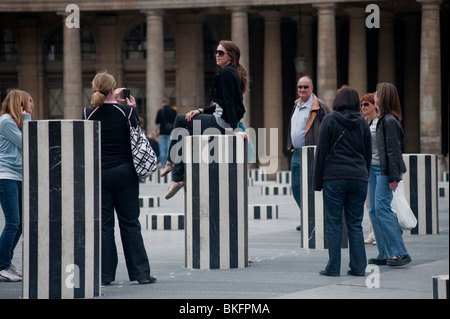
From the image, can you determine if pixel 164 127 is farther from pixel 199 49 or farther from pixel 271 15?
pixel 199 49

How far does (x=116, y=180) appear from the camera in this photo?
370 inches

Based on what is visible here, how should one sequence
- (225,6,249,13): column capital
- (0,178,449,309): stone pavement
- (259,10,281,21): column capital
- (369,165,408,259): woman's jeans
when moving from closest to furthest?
1. (0,178,449,309): stone pavement
2. (369,165,408,259): woman's jeans
3. (225,6,249,13): column capital
4. (259,10,281,21): column capital

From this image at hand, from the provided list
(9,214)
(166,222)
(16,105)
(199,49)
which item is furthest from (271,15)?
(9,214)

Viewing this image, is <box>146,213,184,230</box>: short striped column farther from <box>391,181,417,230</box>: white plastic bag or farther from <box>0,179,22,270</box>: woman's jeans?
<box>0,179,22,270</box>: woman's jeans

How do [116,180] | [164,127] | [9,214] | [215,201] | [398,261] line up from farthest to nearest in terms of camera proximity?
[164,127]
[398,261]
[215,201]
[9,214]
[116,180]

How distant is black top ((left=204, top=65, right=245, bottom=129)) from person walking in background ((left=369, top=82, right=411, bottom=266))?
1.51m

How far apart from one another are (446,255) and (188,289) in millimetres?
3878

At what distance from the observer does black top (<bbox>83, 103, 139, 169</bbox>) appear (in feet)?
30.9

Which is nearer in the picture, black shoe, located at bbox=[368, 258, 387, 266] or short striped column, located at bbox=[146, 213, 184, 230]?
black shoe, located at bbox=[368, 258, 387, 266]

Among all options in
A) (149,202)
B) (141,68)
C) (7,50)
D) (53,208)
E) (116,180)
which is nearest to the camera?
(53,208)

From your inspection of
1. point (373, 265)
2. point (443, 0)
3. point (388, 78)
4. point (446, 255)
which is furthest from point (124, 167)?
point (388, 78)

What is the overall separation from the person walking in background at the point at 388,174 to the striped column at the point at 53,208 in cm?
375

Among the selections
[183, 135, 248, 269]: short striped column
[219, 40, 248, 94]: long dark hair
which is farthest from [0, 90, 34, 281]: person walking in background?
[219, 40, 248, 94]: long dark hair

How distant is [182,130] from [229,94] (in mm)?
623
